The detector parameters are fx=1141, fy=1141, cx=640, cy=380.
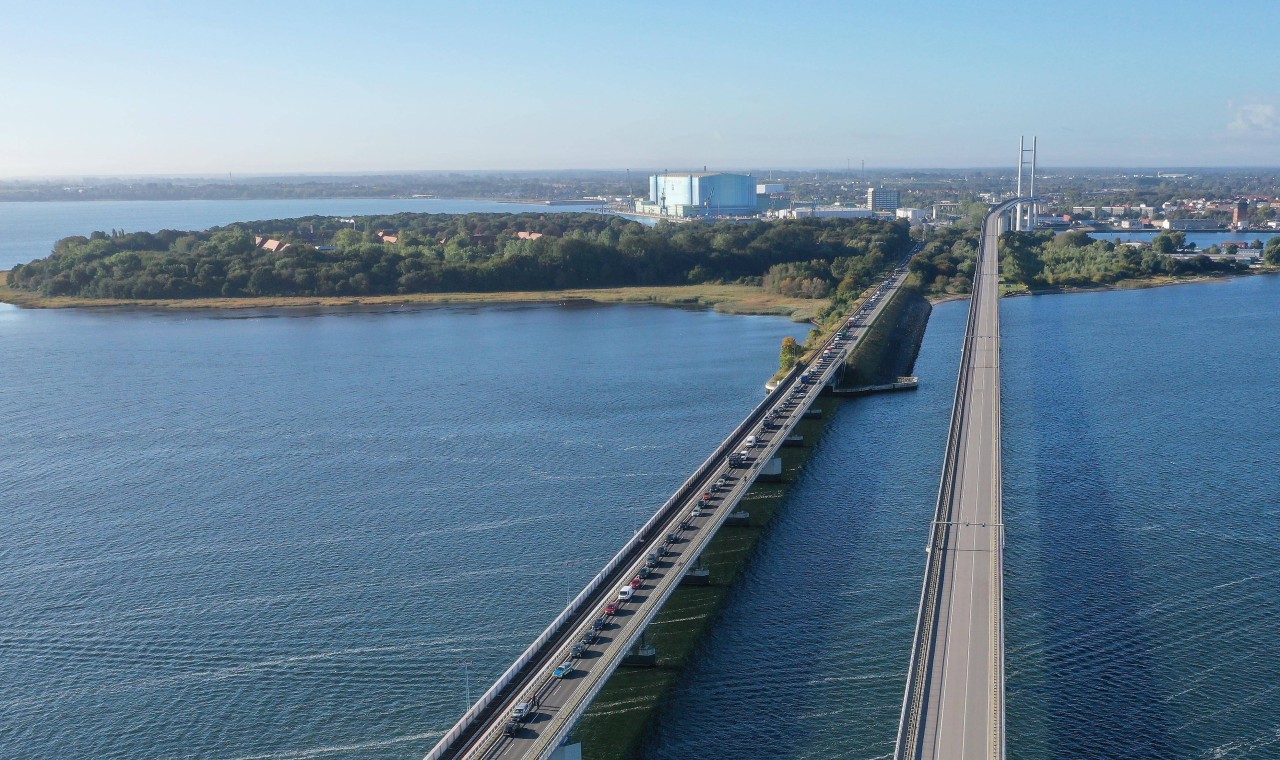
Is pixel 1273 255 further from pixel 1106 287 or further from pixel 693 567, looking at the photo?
pixel 693 567

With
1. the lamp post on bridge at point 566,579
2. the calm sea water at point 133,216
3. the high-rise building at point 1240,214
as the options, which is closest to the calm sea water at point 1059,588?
the lamp post on bridge at point 566,579

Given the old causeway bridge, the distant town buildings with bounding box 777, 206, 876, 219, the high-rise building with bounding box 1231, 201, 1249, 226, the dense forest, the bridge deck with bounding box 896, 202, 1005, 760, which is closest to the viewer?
the bridge deck with bounding box 896, 202, 1005, 760

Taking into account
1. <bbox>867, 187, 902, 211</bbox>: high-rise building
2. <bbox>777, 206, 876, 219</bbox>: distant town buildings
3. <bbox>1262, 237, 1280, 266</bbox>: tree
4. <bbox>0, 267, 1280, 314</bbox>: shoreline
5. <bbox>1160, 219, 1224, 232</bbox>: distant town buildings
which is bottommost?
<bbox>0, 267, 1280, 314</bbox>: shoreline

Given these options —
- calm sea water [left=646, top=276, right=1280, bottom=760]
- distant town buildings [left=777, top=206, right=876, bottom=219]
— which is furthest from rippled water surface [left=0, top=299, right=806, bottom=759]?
distant town buildings [left=777, top=206, right=876, bottom=219]

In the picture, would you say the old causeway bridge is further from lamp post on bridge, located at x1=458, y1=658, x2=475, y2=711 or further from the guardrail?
lamp post on bridge, located at x1=458, y1=658, x2=475, y2=711

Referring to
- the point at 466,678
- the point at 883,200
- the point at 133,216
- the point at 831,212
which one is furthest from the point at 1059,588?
the point at 133,216

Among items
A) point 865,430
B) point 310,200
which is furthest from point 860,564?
point 310,200

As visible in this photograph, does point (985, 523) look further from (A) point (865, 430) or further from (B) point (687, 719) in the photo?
(A) point (865, 430)
